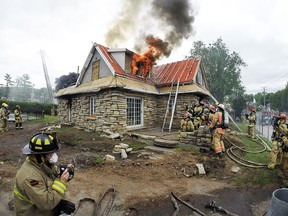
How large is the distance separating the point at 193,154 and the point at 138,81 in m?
7.09

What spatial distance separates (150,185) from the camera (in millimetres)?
5543

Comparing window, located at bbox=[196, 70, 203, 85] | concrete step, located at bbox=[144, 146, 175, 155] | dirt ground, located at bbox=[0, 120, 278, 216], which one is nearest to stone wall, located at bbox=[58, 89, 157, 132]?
dirt ground, located at bbox=[0, 120, 278, 216]

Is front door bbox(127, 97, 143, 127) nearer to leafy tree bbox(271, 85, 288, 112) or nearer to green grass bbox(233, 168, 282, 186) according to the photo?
green grass bbox(233, 168, 282, 186)

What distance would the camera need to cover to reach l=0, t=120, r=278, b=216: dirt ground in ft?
14.7

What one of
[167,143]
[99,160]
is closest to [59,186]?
[99,160]

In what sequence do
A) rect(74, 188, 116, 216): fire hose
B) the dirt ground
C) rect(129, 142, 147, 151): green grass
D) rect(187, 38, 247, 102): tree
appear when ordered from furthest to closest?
rect(187, 38, 247, 102): tree < rect(129, 142, 147, 151): green grass < the dirt ground < rect(74, 188, 116, 216): fire hose

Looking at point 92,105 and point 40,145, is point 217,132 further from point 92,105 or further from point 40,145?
point 92,105

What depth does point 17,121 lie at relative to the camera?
15.3 m

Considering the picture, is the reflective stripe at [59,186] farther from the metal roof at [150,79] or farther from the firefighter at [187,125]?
the metal roof at [150,79]

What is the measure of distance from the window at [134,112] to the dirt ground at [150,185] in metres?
4.16

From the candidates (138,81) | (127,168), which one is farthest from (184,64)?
(127,168)

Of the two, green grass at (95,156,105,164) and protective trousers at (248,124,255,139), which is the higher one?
protective trousers at (248,124,255,139)

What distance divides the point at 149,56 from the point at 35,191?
13.3 meters

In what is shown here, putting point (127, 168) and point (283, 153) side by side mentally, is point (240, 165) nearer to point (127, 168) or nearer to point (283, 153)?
point (283, 153)
